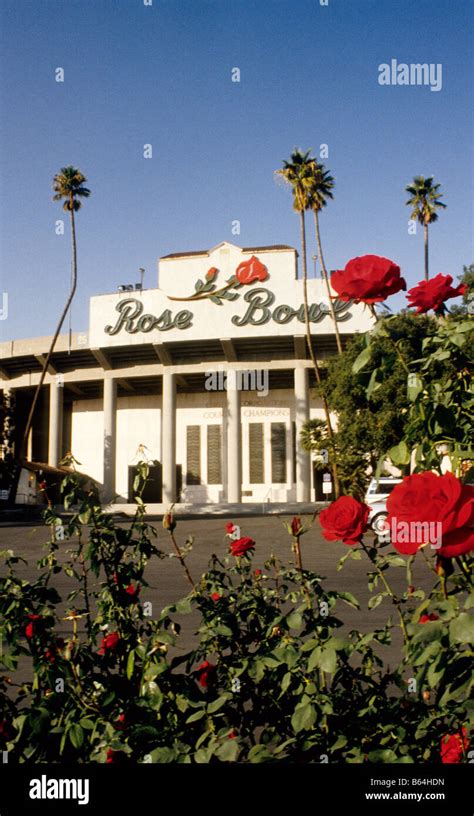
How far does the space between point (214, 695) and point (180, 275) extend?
43.0m

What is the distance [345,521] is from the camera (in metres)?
2.01

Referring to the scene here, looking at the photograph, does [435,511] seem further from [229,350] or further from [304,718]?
[229,350]

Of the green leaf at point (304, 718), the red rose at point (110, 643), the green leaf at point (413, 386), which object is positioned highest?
the green leaf at point (413, 386)

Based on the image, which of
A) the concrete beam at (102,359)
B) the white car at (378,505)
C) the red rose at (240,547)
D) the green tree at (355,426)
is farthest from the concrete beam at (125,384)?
the red rose at (240,547)

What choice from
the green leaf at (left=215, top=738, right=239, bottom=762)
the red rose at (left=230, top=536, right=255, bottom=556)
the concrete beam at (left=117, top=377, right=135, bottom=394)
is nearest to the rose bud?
the concrete beam at (left=117, top=377, right=135, bottom=394)

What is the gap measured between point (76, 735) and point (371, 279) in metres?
1.63

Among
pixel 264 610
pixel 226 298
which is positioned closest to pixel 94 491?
pixel 264 610

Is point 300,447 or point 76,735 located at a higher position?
point 300,447

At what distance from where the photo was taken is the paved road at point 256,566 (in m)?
8.62

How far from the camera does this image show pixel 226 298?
1710 inches

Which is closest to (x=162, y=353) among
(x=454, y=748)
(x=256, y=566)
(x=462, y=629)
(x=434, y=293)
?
(x=256, y=566)

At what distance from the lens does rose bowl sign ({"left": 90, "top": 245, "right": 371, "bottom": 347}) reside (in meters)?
42.3

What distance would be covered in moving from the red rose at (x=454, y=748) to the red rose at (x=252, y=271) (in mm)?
41790

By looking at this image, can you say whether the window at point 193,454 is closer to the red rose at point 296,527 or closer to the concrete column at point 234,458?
the concrete column at point 234,458
